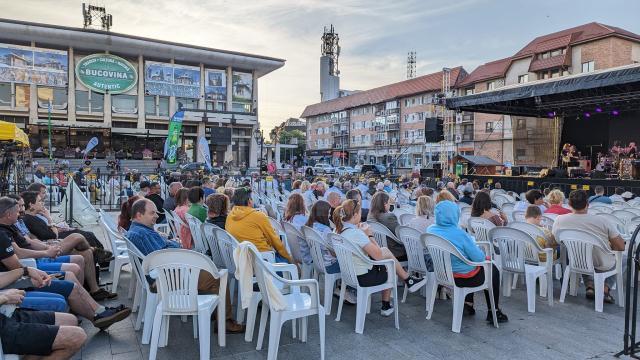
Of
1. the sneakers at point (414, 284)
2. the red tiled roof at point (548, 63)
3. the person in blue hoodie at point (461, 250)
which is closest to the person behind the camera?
the person in blue hoodie at point (461, 250)

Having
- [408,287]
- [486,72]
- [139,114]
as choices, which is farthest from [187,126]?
[408,287]

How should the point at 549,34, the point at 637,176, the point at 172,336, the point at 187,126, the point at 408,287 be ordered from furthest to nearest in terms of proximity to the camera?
the point at 187,126, the point at 549,34, the point at 637,176, the point at 408,287, the point at 172,336

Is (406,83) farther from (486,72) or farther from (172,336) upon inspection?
(172,336)

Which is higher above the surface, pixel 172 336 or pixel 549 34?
pixel 549 34

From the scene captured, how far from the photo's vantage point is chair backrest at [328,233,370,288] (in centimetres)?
387

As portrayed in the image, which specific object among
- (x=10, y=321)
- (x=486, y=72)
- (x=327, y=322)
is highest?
(x=486, y=72)

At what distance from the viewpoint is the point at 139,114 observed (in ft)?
140

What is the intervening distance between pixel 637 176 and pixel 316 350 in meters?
19.1

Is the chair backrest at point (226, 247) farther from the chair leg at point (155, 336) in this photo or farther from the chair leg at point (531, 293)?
the chair leg at point (531, 293)

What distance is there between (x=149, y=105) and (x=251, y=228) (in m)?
44.1

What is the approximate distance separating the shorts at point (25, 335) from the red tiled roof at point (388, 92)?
48.5 m

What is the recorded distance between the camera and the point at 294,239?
5.03 m

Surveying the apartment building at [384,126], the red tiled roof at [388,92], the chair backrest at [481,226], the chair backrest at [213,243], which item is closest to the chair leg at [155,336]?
the chair backrest at [213,243]

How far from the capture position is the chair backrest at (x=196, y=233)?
4966mm
